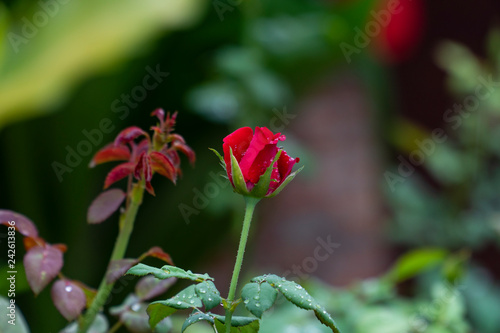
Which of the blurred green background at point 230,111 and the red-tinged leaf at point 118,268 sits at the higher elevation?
the blurred green background at point 230,111

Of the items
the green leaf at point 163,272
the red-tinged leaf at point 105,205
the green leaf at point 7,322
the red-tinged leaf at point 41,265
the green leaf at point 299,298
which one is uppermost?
the red-tinged leaf at point 105,205

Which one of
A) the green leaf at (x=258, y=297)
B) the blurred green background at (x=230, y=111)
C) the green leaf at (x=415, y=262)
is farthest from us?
the blurred green background at (x=230, y=111)

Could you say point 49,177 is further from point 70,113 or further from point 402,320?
point 402,320

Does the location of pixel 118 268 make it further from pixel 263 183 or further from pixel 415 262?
pixel 415 262

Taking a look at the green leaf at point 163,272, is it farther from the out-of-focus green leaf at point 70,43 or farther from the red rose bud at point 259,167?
the out-of-focus green leaf at point 70,43

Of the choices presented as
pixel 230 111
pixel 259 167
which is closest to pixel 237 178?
pixel 259 167

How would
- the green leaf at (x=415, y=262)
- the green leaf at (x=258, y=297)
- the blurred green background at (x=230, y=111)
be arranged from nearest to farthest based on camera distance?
the green leaf at (x=258, y=297)
the green leaf at (x=415, y=262)
the blurred green background at (x=230, y=111)

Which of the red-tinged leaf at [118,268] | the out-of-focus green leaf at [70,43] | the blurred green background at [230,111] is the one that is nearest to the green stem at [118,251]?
the red-tinged leaf at [118,268]

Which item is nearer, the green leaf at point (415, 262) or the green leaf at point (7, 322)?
the green leaf at point (7, 322)
